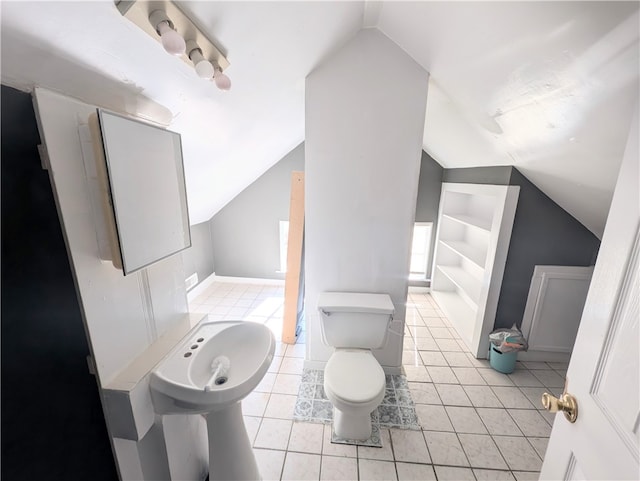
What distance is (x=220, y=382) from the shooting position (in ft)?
3.82

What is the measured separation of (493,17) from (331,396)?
5.80 ft

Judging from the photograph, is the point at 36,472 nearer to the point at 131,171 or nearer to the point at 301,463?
the point at 131,171

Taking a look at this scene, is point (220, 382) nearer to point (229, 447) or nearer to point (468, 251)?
point (229, 447)

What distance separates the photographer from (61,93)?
2.47 feet

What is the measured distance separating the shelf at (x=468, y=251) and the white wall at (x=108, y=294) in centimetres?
250

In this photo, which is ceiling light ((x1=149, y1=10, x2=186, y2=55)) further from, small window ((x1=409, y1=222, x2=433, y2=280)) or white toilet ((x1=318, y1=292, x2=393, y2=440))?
small window ((x1=409, y1=222, x2=433, y2=280))

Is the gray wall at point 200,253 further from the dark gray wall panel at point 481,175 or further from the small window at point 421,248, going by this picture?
the dark gray wall panel at point 481,175

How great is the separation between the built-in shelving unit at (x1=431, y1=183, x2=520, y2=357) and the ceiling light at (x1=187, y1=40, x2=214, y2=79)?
2.00m

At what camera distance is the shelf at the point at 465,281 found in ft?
8.18

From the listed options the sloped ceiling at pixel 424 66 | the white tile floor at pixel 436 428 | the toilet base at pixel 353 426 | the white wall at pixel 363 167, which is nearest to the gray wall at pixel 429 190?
the sloped ceiling at pixel 424 66

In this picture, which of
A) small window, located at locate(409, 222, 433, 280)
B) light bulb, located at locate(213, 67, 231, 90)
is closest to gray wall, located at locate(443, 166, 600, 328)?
small window, located at locate(409, 222, 433, 280)

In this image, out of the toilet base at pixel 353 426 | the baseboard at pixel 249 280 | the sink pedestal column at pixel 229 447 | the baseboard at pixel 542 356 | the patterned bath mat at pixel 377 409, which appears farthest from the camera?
the baseboard at pixel 249 280

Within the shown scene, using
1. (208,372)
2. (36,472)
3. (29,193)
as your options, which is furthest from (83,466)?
(29,193)

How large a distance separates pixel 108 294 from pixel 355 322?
51.3 inches
